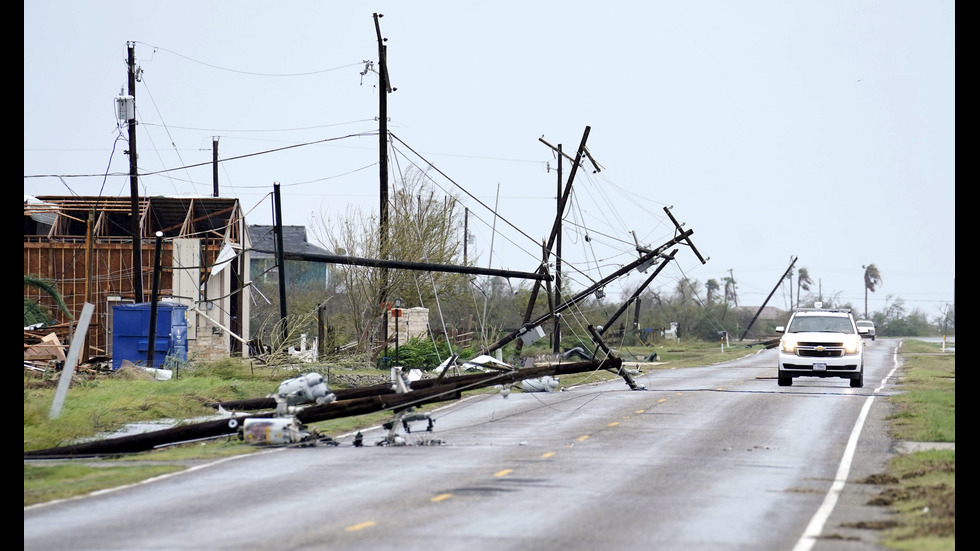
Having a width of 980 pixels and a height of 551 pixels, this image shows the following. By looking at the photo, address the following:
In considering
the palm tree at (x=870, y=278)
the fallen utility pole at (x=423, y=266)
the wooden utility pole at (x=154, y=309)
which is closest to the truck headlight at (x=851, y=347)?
the fallen utility pole at (x=423, y=266)

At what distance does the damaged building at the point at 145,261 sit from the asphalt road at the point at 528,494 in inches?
948

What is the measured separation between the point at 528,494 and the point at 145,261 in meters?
38.6

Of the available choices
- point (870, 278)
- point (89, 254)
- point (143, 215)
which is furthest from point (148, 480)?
point (870, 278)

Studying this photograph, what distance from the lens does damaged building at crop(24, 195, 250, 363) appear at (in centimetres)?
4328

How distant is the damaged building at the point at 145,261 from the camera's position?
4328 centimetres

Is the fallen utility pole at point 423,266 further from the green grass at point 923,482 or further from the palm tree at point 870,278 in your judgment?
the palm tree at point 870,278

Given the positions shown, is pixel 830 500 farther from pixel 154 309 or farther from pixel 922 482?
pixel 154 309

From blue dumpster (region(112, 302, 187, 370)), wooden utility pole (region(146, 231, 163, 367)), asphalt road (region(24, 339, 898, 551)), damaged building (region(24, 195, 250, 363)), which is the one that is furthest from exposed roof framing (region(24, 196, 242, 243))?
asphalt road (region(24, 339, 898, 551))

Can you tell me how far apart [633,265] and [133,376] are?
14.5 meters

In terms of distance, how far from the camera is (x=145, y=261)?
1890 inches

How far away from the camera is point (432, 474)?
14.2 meters

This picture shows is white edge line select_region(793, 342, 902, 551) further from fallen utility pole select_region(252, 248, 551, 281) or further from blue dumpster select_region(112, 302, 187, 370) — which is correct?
blue dumpster select_region(112, 302, 187, 370)

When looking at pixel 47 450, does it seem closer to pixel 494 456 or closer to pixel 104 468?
pixel 104 468

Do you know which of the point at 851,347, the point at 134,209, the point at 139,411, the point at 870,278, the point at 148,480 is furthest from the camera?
the point at 870,278
